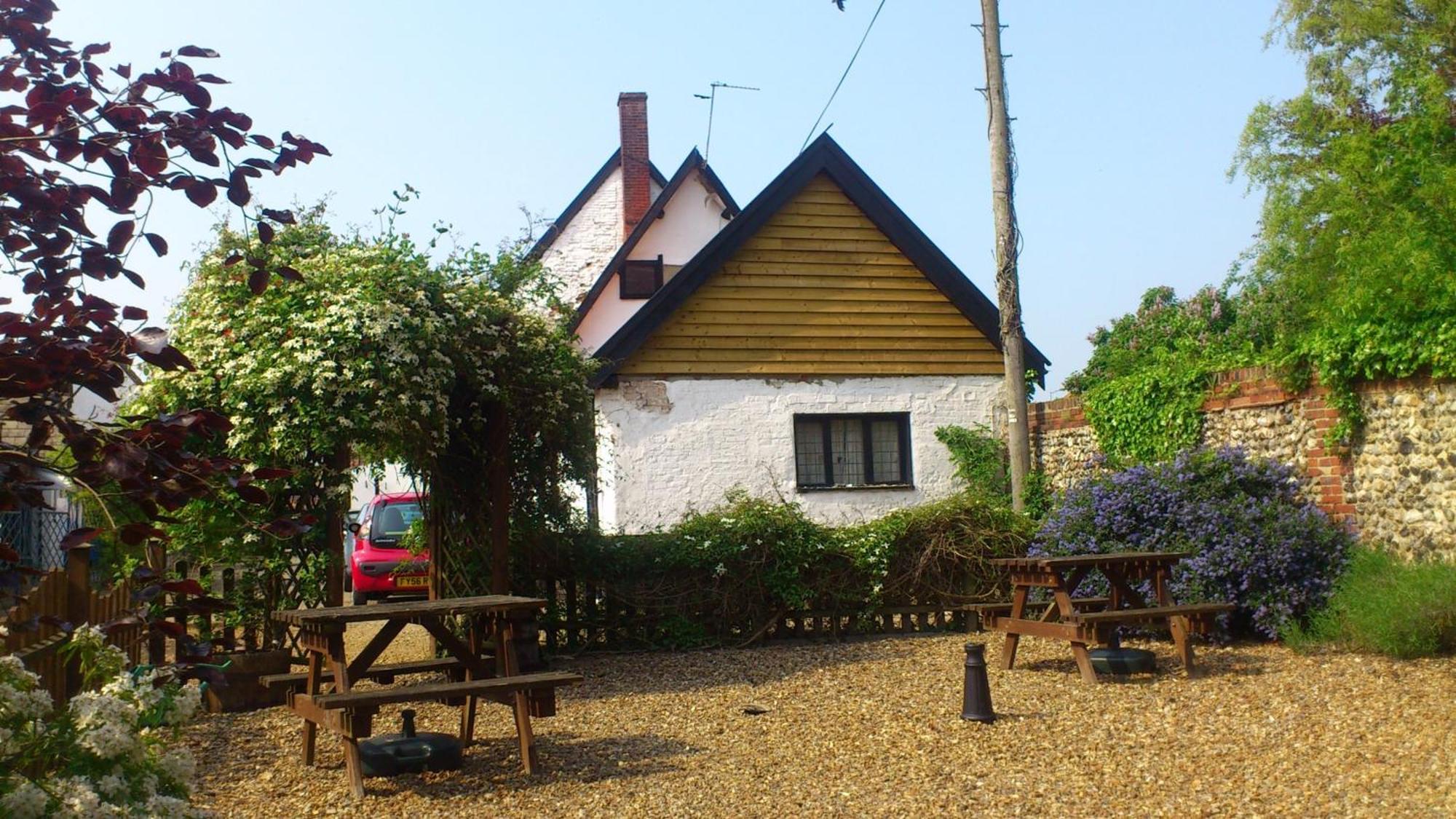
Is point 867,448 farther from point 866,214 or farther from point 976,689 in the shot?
point 976,689

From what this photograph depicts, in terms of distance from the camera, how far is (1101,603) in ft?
36.4

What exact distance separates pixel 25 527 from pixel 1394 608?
665 inches

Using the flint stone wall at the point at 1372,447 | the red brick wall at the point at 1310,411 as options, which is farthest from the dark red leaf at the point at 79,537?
the red brick wall at the point at 1310,411

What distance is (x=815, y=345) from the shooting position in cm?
1723

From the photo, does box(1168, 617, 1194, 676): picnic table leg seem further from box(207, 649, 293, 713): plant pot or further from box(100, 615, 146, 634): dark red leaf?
box(100, 615, 146, 634): dark red leaf

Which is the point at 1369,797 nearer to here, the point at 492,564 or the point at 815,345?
the point at 492,564

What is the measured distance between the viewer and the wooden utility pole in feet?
45.0

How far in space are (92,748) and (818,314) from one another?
1414cm

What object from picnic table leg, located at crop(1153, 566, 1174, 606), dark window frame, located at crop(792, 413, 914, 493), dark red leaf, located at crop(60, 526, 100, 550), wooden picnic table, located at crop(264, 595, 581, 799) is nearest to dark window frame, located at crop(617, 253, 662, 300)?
dark window frame, located at crop(792, 413, 914, 493)

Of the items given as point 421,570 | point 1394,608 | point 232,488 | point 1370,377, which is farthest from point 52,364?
point 421,570

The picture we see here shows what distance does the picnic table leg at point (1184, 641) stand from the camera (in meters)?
9.53

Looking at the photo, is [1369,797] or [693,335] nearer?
[1369,797]

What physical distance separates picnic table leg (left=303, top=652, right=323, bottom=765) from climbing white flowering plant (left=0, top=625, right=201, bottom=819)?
11.2 feet

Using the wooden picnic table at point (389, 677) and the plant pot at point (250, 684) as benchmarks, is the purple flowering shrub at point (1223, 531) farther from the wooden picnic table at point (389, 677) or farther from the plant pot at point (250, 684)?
the plant pot at point (250, 684)
